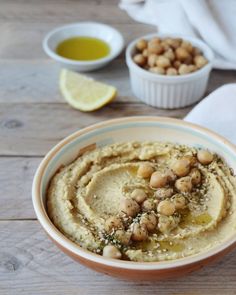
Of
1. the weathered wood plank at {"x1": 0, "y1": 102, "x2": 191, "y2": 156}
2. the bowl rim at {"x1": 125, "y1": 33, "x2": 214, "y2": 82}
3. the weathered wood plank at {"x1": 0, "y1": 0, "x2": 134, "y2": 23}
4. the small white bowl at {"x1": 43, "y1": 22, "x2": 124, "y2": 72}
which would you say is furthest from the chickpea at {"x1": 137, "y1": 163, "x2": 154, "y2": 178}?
the weathered wood plank at {"x1": 0, "y1": 0, "x2": 134, "y2": 23}

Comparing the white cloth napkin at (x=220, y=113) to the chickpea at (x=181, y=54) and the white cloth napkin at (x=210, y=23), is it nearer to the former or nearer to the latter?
the chickpea at (x=181, y=54)

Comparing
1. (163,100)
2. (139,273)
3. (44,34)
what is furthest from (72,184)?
(44,34)

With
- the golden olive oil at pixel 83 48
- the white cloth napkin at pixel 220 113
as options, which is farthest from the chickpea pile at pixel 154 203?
the golden olive oil at pixel 83 48

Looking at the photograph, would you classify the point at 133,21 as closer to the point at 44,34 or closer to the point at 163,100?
the point at 44,34

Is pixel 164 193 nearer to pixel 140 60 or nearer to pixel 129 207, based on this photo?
pixel 129 207

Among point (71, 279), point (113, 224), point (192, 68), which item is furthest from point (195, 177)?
point (192, 68)

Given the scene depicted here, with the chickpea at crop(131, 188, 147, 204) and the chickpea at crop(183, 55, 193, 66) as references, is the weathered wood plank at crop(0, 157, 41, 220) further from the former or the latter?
the chickpea at crop(183, 55, 193, 66)
